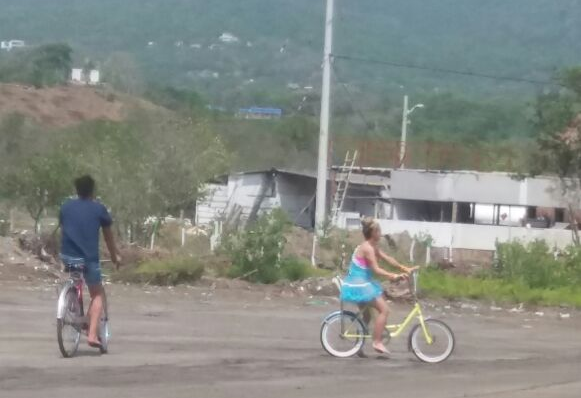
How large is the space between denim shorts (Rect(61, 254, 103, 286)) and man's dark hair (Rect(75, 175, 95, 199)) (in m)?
0.69

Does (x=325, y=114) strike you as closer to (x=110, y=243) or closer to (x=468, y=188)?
(x=110, y=243)

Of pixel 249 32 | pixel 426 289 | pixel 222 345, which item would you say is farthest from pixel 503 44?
pixel 222 345

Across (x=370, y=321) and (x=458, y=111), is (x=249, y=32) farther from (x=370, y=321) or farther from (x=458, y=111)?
(x=370, y=321)

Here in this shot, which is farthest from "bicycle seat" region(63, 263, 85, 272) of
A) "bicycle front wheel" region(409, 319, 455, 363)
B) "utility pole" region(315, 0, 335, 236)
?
"utility pole" region(315, 0, 335, 236)

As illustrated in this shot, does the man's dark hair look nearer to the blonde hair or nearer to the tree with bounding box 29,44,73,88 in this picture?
the blonde hair

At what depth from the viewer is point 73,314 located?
14711 millimetres

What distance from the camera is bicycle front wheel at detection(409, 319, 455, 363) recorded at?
52.6 ft

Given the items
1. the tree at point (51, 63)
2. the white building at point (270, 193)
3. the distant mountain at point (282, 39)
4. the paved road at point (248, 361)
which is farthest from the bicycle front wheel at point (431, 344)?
Answer: the distant mountain at point (282, 39)

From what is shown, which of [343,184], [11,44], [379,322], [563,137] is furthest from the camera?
[11,44]

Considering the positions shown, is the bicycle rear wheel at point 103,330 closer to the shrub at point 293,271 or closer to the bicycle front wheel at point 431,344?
the bicycle front wheel at point 431,344

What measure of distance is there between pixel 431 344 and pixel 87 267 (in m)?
4.14

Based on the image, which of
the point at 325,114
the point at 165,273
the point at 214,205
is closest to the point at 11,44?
the point at 214,205

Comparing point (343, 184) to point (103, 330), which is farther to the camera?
point (343, 184)

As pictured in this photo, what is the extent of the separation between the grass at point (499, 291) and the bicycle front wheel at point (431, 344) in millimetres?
11087
